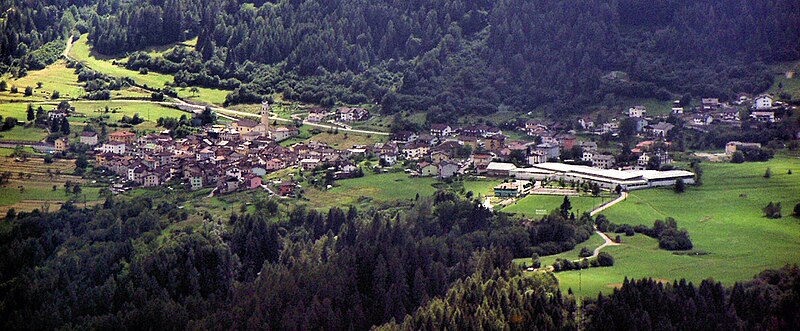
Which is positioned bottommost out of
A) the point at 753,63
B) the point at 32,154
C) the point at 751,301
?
the point at 751,301

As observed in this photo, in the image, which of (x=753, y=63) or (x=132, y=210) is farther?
Result: (x=753, y=63)

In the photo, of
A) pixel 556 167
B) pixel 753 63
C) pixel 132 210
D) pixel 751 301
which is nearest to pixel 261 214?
pixel 132 210

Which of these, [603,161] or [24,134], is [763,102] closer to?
[603,161]

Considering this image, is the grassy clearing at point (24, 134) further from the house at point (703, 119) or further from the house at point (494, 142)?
the house at point (703, 119)

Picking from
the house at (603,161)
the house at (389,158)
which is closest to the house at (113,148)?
the house at (389,158)

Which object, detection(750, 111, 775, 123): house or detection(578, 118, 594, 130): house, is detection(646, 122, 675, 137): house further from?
detection(750, 111, 775, 123): house

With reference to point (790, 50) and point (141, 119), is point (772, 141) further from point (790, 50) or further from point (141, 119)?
point (141, 119)
